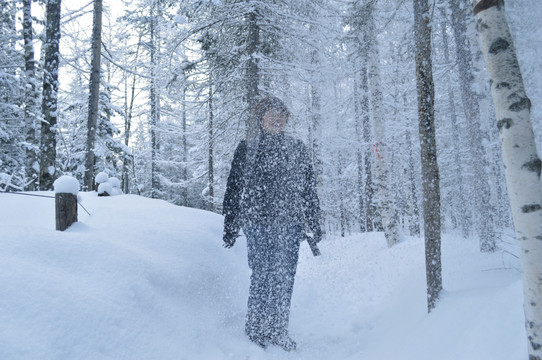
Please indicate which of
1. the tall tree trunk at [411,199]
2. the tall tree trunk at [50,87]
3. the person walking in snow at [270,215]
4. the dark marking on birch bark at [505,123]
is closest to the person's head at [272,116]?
the person walking in snow at [270,215]

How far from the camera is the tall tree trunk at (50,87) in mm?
8414

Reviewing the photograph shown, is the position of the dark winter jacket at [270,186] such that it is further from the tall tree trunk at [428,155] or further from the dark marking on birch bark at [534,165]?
the dark marking on birch bark at [534,165]

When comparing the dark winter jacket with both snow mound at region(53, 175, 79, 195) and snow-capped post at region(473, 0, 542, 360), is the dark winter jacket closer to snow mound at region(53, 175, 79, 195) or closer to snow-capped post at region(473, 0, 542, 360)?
snow mound at region(53, 175, 79, 195)

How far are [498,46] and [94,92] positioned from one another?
10.1m

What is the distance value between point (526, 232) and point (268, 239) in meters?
2.25

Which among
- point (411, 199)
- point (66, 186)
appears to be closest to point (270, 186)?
point (66, 186)

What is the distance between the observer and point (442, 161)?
1844cm

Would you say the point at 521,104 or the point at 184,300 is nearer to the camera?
the point at 521,104

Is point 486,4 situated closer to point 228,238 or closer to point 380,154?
point 228,238

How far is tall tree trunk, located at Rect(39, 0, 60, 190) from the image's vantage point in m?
8.41

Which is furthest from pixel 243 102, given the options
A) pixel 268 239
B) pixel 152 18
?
pixel 152 18

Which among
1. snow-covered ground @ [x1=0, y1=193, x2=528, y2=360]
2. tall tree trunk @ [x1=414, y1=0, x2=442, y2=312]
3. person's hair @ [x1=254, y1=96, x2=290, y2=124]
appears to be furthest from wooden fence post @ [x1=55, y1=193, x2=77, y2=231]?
tall tree trunk @ [x1=414, y1=0, x2=442, y2=312]

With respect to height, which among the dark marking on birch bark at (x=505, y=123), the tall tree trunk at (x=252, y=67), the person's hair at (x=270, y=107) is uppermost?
the tall tree trunk at (x=252, y=67)

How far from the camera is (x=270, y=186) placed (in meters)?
3.53
